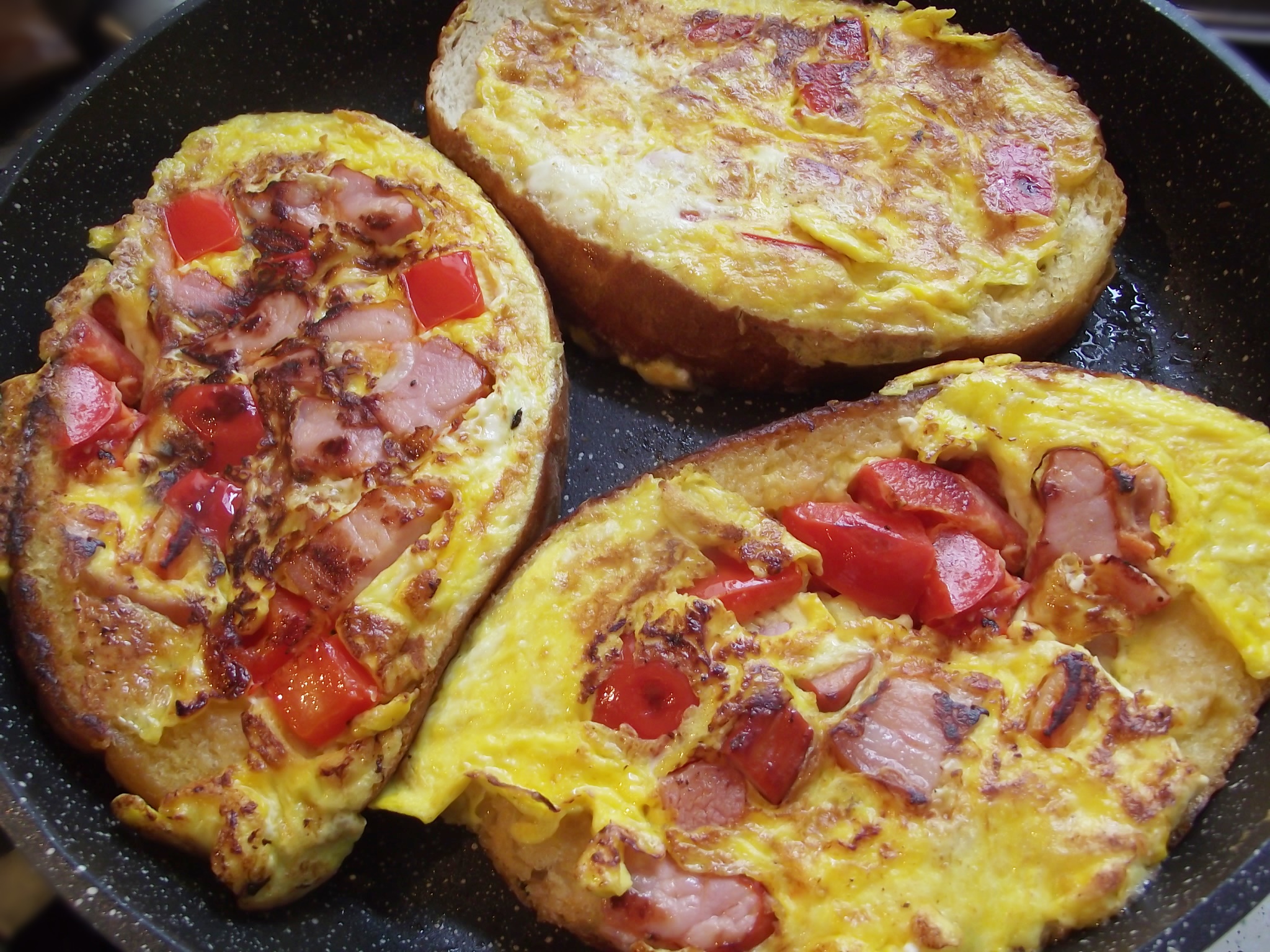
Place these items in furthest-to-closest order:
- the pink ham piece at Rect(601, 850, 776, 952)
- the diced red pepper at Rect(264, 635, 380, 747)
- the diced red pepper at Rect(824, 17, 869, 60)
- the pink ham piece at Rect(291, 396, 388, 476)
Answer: the diced red pepper at Rect(824, 17, 869, 60) < the pink ham piece at Rect(291, 396, 388, 476) < the diced red pepper at Rect(264, 635, 380, 747) < the pink ham piece at Rect(601, 850, 776, 952)

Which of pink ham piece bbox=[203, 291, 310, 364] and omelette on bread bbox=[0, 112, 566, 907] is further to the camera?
pink ham piece bbox=[203, 291, 310, 364]

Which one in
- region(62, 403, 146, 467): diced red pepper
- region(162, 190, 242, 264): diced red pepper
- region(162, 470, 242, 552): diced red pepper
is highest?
region(162, 190, 242, 264): diced red pepper

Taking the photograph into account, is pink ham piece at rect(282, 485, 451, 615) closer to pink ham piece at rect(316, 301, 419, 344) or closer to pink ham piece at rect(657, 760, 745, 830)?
pink ham piece at rect(316, 301, 419, 344)

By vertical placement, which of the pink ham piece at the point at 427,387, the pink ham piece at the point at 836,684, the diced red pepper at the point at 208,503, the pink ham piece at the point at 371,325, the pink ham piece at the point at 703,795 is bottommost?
the pink ham piece at the point at 703,795

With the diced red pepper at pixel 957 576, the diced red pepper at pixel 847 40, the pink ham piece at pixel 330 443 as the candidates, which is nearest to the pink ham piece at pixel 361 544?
the pink ham piece at pixel 330 443

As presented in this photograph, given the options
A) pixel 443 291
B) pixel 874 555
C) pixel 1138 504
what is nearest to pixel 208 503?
pixel 443 291

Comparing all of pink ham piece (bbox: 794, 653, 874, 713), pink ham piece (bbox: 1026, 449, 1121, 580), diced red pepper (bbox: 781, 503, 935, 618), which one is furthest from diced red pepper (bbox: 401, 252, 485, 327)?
pink ham piece (bbox: 1026, 449, 1121, 580)

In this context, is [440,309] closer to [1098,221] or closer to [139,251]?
[139,251]

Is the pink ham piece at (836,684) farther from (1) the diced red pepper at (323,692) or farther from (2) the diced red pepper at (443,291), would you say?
(2) the diced red pepper at (443,291)
